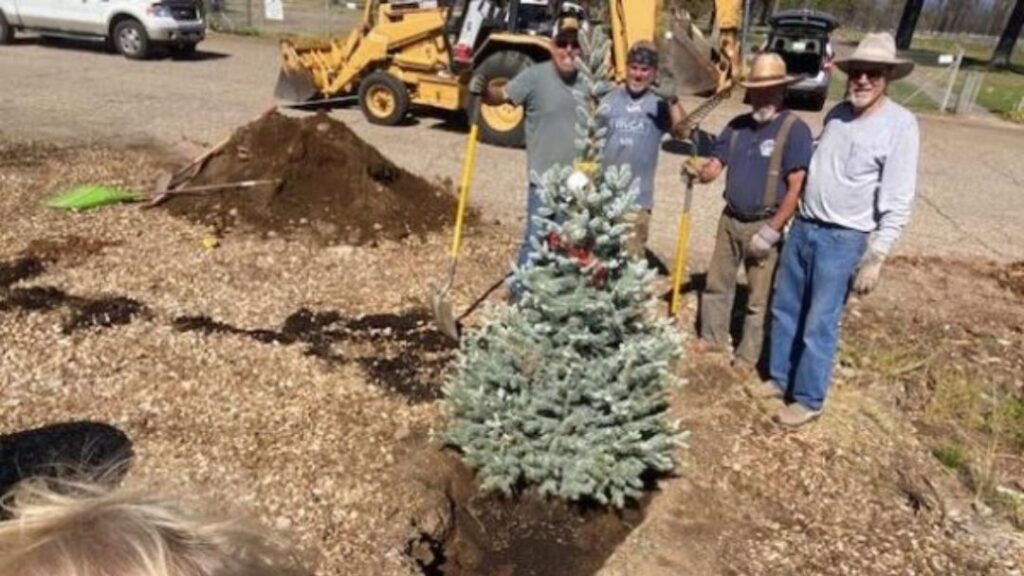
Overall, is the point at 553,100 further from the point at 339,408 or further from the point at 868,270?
the point at 339,408

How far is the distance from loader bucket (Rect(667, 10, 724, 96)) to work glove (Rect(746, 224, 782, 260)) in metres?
7.50

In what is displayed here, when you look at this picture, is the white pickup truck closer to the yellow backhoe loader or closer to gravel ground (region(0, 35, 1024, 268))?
gravel ground (region(0, 35, 1024, 268))

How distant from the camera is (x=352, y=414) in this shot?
4.70 m

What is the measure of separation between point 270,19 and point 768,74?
71.3ft

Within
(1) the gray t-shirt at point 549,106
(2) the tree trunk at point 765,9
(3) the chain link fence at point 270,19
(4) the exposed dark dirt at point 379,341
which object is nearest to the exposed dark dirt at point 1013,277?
(1) the gray t-shirt at point 549,106

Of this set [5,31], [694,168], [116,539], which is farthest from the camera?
[5,31]

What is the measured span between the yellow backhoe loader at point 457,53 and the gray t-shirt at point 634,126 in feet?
17.5

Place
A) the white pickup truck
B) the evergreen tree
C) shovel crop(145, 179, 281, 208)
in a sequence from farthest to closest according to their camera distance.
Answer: the white pickup truck < shovel crop(145, 179, 281, 208) < the evergreen tree

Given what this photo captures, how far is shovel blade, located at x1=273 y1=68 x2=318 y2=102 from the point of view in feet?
39.9

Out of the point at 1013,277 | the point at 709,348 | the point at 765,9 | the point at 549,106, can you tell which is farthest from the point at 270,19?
the point at 765,9

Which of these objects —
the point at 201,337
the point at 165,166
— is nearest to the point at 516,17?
the point at 165,166

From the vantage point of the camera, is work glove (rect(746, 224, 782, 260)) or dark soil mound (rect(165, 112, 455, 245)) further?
dark soil mound (rect(165, 112, 455, 245))

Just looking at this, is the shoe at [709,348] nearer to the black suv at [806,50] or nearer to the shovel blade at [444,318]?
the shovel blade at [444,318]

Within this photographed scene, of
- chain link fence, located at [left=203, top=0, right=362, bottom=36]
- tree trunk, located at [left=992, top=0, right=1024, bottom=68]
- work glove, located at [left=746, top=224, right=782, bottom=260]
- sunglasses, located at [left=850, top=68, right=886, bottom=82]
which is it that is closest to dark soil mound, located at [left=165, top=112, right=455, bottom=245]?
work glove, located at [left=746, top=224, right=782, bottom=260]
